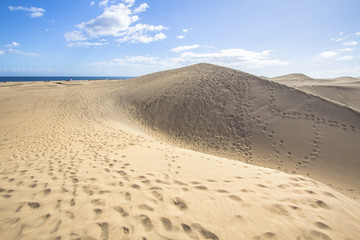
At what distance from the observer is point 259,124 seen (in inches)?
442

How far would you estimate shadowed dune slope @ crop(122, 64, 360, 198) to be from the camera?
8836 mm

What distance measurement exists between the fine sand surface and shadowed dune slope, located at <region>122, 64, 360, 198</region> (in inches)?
2.5

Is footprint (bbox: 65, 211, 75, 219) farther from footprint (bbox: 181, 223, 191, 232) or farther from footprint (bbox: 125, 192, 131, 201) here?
footprint (bbox: 181, 223, 191, 232)

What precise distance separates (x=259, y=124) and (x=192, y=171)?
833 cm

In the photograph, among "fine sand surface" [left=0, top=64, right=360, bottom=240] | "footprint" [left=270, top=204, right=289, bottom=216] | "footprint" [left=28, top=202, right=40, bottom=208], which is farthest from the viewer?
"footprint" [left=28, top=202, right=40, bottom=208]

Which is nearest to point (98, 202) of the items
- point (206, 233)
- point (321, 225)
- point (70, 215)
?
point (70, 215)

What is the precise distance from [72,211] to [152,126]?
10.5m

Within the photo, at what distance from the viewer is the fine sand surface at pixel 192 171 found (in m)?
2.56

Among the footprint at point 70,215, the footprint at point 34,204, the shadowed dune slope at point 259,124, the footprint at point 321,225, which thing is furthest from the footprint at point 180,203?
the shadowed dune slope at point 259,124

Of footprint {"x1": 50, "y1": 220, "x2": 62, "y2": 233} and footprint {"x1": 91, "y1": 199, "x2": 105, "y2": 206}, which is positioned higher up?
footprint {"x1": 50, "y1": 220, "x2": 62, "y2": 233}

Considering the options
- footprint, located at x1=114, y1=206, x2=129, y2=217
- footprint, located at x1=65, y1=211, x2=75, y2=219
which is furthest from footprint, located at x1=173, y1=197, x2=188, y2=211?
footprint, located at x1=65, y1=211, x2=75, y2=219

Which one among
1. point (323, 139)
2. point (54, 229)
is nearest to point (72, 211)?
point (54, 229)

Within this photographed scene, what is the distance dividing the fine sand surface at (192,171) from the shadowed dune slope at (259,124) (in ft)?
0.21

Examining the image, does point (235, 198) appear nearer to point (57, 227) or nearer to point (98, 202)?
point (98, 202)
